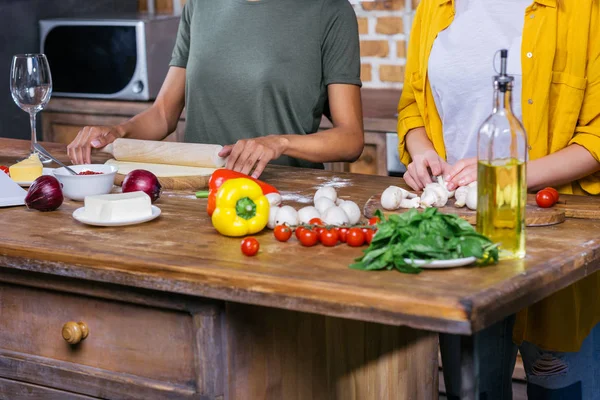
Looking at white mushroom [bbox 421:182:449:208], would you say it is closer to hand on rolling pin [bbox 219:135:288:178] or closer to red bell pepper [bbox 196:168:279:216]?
red bell pepper [bbox 196:168:279:216]

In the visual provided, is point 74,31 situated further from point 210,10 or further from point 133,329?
point 133,329

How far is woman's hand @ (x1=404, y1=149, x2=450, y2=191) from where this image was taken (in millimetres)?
2039

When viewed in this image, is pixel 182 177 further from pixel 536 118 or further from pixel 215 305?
pixel 536 118

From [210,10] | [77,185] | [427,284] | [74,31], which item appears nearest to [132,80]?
[74,31]

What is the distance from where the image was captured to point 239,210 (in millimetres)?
1687

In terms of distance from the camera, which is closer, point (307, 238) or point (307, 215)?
point (307, 238)

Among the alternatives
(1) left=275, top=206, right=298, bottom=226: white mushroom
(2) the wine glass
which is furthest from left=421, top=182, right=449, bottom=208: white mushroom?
(2) the wine glass

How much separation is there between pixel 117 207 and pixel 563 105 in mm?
965

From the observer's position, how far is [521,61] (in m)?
2.02

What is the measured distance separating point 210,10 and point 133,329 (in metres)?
1.26

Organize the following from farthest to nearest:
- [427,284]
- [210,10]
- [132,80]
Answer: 1. [132,80]
2. [210,10]
3. [427,284]

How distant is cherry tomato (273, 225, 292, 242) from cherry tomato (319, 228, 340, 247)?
0.21 ft

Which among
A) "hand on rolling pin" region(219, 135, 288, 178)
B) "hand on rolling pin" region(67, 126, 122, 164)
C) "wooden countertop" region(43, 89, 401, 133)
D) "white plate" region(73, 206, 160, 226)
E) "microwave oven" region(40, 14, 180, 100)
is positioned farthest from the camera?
"microwave oven" region(40, 14, 180, 100)

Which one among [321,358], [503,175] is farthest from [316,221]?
[503,175]
